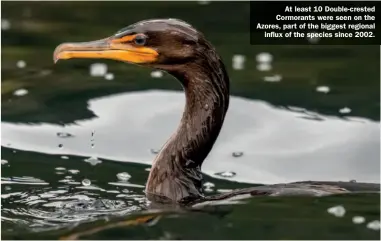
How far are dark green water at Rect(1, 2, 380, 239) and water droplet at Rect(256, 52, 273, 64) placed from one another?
0.06 m

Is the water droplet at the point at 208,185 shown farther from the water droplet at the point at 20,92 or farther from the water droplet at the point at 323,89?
the water droplet at the point at 20,92

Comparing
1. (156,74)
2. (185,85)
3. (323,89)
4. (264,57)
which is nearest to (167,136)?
(156,74)

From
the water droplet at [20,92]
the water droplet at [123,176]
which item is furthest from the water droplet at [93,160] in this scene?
the water droplet at [20,92]

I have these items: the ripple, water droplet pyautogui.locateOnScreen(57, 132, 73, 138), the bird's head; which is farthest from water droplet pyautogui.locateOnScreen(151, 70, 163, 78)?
the bird's head

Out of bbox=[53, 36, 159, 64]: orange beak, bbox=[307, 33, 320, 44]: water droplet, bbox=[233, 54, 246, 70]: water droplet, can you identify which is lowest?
bbox=[233, 54, 246, 70]: water droplet

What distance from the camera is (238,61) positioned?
1145 centimetres

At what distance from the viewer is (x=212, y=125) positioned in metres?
7.67

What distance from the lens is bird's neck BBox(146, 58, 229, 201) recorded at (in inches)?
297

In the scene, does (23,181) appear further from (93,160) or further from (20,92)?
(20,92)

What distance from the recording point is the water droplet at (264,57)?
1155 cm

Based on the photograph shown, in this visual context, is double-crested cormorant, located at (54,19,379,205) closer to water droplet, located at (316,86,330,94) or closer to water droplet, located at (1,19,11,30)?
water droplet, located at (316,86,330,94)

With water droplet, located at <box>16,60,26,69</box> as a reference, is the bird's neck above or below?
below

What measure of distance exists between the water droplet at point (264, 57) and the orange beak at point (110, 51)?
13.6 ft

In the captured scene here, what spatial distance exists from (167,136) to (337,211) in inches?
109
